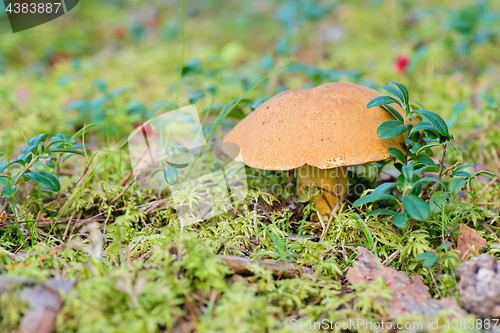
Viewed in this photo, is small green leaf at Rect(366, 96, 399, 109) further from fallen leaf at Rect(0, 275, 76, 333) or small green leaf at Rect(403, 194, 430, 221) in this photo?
fallen leaf at Rect(0, 275, 76, 333)

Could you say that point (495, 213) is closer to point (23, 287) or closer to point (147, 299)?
point (147, 299)

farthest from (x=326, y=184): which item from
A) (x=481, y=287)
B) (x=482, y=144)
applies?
(x=482, y=144)

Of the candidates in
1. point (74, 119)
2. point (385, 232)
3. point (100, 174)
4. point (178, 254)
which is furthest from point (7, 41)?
point (385, 232)

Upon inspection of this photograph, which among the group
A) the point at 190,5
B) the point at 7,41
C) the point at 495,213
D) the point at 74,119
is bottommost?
the point at 495,213

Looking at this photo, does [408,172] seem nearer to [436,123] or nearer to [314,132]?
[436,123]

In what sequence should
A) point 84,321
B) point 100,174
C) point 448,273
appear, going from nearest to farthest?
point 84,321 → point 448,273 → point 100,174

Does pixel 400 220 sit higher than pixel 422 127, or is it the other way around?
pixel 422 127

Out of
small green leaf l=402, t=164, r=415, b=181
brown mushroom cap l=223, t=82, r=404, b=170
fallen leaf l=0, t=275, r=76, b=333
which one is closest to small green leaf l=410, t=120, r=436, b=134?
brown mushroom cap l=223, t=82, r=404, b=170
